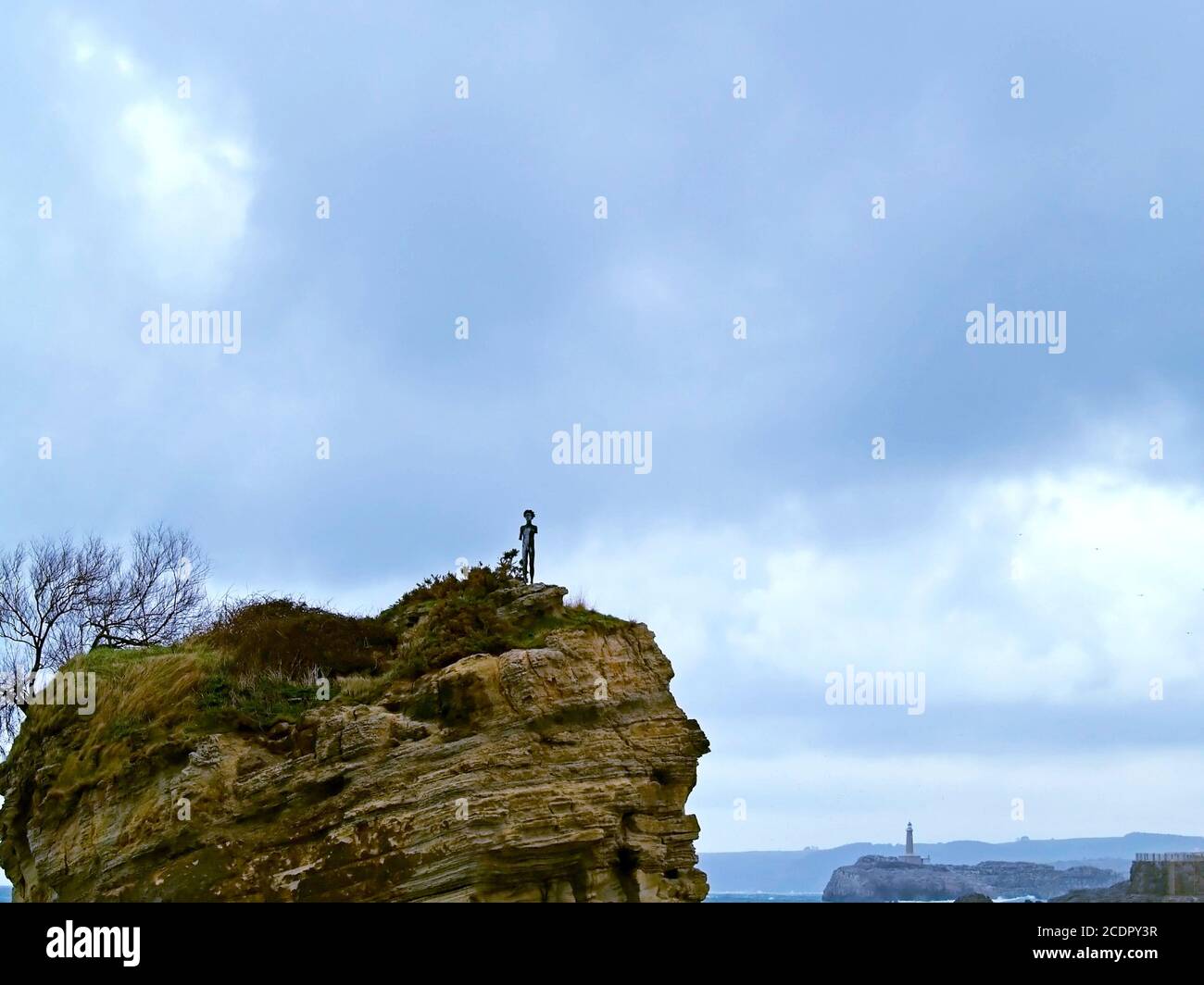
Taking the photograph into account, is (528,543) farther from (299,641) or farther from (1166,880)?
(1166,880)

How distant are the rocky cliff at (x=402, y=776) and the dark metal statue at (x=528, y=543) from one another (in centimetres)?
193

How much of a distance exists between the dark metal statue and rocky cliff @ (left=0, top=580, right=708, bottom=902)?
193cm

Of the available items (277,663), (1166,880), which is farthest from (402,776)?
(1166,880)

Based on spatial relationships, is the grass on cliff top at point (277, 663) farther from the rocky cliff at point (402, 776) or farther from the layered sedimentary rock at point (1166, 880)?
the layered sedimentary rock at point (1166, 880)

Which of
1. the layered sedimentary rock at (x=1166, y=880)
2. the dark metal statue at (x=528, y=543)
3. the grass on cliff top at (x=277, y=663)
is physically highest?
the dark metal statue at (x=528, y=543)

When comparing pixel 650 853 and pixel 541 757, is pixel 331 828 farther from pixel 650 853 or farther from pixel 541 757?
pixel 650 853

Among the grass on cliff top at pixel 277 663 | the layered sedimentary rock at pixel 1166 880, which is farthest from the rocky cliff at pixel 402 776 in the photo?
the layered sedimentary rock at pixel 1166 880

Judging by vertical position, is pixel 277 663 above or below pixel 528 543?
below

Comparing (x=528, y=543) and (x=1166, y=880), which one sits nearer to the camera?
(x=528, y=543)

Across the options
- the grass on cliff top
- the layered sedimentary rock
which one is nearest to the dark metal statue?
the grass on cliff top

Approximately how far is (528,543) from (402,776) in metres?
7.48

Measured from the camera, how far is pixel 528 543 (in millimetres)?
26719

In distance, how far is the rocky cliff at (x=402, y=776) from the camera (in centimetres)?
1997

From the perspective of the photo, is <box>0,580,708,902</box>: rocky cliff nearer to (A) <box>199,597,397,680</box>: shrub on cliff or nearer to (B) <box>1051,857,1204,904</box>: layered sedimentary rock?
(A) <box>199,597,397,680</box>: shrub on cliff
